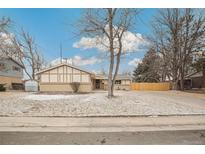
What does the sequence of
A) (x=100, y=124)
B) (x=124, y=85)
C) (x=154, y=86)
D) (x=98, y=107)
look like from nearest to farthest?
(x=100, y=124) < (x=98, y=107) < (x=154, y=86) < (x=124, y=85)

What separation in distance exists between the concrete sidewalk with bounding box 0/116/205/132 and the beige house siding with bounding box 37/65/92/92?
1859 centimetres

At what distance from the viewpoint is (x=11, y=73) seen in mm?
34688

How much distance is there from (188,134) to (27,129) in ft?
14.4

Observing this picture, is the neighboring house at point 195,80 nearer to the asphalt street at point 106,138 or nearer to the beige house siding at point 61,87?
the beige house siding at point 61,87

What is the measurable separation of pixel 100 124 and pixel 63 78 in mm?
20065

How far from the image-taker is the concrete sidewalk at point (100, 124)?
22.8 ft

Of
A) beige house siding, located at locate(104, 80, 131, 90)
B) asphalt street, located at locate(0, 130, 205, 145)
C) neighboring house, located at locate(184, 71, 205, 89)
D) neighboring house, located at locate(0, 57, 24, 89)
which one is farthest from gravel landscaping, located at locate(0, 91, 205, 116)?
beige house siding, located at locate(104, 80, 131, 90)

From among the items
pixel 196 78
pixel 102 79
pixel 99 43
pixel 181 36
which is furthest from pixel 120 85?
pixel 99 43

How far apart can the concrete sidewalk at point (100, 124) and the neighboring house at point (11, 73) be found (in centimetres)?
2401

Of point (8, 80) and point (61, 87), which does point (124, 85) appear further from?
point (8, 80)

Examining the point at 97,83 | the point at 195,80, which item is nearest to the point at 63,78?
the point at 97,83

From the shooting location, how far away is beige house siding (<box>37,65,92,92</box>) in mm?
27047

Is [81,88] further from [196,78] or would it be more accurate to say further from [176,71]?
[196,78]

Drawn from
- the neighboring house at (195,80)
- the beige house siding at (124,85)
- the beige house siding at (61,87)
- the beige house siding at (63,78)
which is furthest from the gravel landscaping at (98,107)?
the beige house siding at (124,85)
